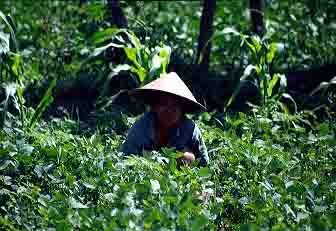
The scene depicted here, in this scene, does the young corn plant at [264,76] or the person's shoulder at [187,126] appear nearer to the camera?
the person's shoulder at [187,126]

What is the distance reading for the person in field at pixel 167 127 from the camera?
15.5ft

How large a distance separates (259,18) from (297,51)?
49cm

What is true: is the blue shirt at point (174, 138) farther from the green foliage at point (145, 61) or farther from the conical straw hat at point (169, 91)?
the green foliage at point (145, 61)

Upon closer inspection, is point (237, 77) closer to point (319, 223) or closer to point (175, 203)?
point (175, 203)

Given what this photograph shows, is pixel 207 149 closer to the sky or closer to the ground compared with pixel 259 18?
closer to the ground

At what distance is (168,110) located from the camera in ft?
15.6

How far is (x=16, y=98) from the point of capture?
5.29 meters

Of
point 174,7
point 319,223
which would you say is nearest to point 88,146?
point 319,223

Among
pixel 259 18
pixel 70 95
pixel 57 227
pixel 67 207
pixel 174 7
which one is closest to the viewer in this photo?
pixel 57 227

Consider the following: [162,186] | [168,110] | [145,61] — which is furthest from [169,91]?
[162,186]

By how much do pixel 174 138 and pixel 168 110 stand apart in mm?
178

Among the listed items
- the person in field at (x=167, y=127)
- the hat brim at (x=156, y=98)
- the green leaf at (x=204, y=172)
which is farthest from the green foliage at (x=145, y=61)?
the green leaf at (x=204, y=172)

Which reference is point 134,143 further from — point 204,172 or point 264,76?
point 264,76

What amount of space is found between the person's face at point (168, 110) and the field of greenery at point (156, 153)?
0.69 ft
